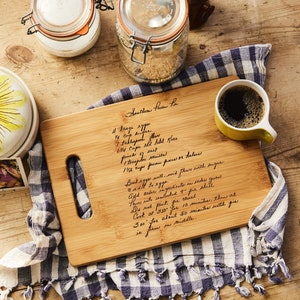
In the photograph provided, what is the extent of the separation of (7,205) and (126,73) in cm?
35

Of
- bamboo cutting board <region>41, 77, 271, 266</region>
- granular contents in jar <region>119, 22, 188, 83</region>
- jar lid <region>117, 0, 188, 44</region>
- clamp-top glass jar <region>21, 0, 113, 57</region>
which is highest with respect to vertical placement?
clamp-top glass jar <region>21, 0, 113, 57</region>

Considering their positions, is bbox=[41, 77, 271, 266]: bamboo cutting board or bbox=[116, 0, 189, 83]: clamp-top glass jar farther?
bbox=[41, 77, 271, 266]: bamboo cutting board

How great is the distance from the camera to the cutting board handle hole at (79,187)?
1.11m

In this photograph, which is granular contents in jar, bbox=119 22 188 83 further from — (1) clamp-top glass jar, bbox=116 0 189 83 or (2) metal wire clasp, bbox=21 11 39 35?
(2) metal wire clasp, bbox=21 11 39 35

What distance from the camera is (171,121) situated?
112 centimetres

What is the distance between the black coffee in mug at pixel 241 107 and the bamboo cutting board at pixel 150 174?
0.14 ft

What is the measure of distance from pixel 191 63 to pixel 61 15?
0.28m

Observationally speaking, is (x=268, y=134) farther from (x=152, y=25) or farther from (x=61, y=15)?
(x=61, y=15)

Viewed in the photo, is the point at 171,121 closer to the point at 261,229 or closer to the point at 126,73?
the point at 126,73

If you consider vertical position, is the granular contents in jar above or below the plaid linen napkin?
above

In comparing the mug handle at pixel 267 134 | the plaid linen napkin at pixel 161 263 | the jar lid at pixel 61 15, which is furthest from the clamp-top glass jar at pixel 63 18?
the mug handle at pixel 267 134

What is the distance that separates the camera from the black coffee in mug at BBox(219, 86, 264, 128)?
1.08 m

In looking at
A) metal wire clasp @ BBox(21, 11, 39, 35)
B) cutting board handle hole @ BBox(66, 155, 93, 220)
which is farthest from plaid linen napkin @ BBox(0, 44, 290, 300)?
metal wire clasp @ BBox(21, 11, 39, 35)

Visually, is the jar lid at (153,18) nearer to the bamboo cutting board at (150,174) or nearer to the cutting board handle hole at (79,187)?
the bamboo cutting board at (150,174)
